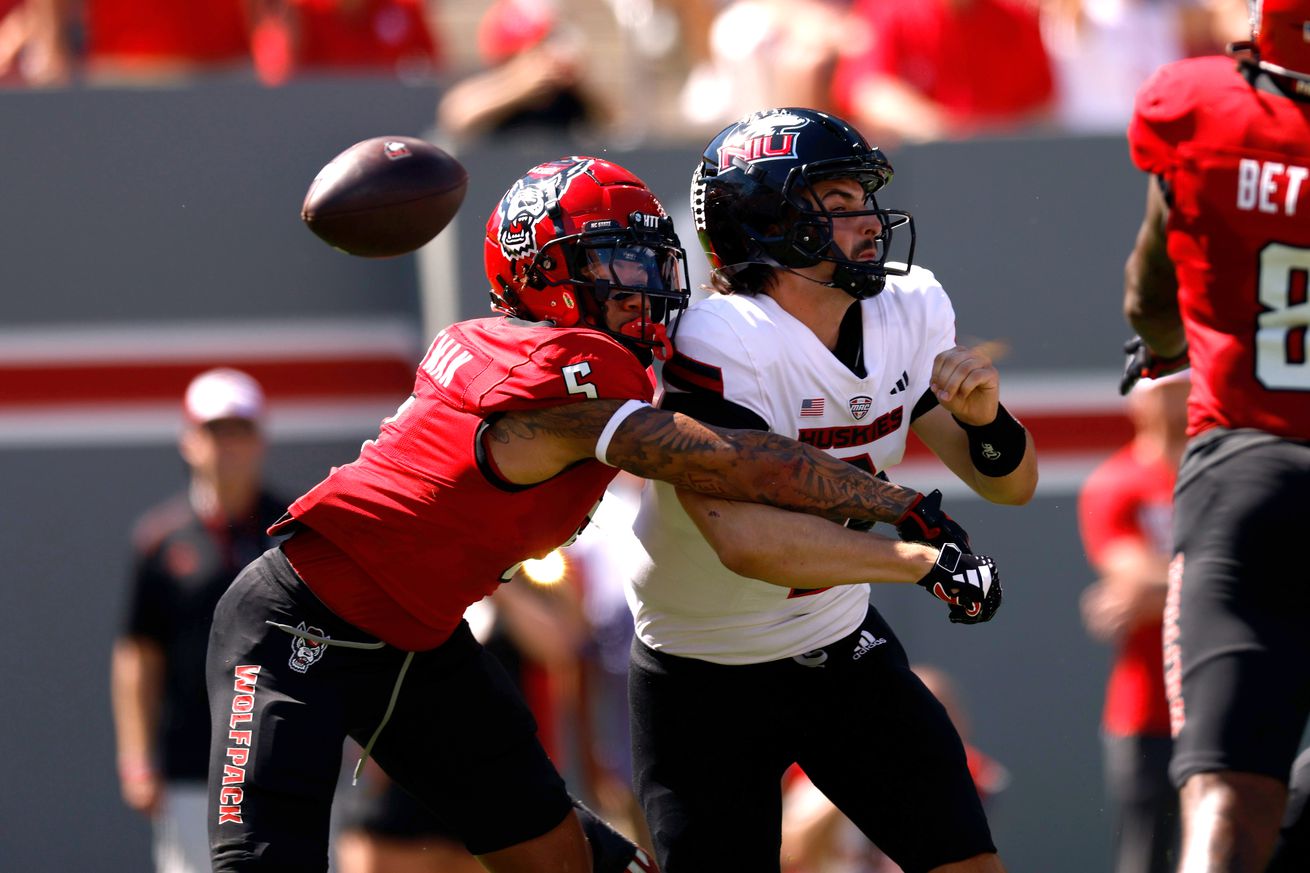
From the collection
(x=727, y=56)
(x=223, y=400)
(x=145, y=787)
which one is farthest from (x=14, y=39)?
(x=145, y=787)

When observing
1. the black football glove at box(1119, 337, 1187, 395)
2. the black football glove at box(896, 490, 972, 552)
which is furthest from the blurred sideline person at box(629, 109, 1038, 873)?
the black football glove at box(1119, 337, 1187, 395)

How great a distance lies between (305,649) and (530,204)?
1033 millimetres

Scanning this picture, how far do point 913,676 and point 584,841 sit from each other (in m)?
0.81

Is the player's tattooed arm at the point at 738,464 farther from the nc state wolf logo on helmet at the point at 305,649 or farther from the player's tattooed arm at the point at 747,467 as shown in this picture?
the nc state wolf logo on helmet at the point at 305,649

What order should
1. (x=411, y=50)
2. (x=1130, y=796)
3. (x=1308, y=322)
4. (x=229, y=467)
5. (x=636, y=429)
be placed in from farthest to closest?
(x=411, y=50), (x=229, y=467), (x=1130, y=796), (x=1308, y=322), (x=636, y=429)

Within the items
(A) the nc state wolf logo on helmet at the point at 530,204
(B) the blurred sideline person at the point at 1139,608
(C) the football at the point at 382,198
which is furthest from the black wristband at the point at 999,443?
(B) the blurred sideline person at the point at 1139,608

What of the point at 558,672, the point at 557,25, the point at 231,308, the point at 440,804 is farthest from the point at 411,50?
the point at 440,804

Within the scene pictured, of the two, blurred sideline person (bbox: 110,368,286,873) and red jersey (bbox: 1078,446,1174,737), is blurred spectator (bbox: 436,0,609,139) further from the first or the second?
red jersey (bbox: 1078,446,1174,737)

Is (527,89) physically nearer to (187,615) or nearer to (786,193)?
(187,615)

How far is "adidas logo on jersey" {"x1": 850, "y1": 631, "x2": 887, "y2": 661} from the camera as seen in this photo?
404cm

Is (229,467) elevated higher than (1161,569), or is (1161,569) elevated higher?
(229,467)

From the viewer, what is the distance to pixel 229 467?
21.5 feet

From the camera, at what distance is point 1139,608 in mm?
6344

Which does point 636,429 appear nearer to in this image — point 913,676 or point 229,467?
point 913,676
